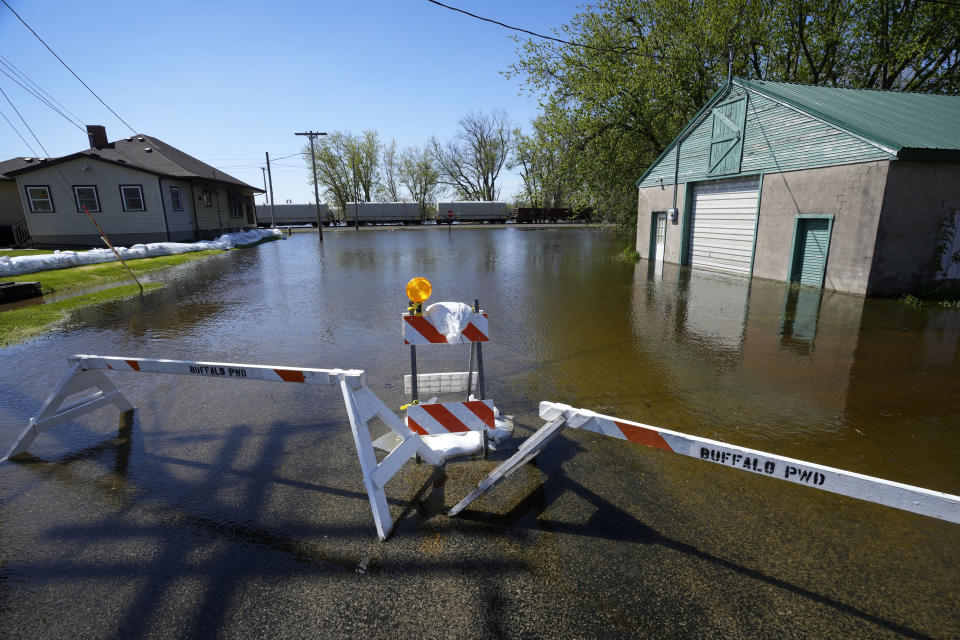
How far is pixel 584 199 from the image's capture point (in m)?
22.7

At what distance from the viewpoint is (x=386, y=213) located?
5666cm

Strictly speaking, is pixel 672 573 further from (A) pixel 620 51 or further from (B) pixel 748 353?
(A) pixel 620 51

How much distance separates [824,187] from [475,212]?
49823mm

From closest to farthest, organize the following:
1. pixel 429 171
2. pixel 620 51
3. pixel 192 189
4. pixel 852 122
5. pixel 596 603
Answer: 1. pixel 596 603
2. pixel 852 122
3. pixel 620 51
4. pixel 192 189
5. pixel 429 171

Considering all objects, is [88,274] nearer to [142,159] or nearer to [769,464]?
[142,159]

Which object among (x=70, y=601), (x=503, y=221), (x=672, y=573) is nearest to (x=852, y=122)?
(x=672, y=573)

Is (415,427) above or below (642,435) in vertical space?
below

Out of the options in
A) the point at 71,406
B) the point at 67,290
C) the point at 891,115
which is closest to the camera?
the point at 71,406

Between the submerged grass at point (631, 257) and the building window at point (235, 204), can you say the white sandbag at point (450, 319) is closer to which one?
the submerged grass at point (631, 257)

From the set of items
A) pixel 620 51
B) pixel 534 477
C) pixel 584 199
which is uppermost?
pixel 620 51

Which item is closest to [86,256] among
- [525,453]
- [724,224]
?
[525,453]

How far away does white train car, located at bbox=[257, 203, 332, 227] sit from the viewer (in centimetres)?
5447

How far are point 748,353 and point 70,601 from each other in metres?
7.73

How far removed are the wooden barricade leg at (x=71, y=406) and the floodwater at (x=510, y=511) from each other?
18 centimetres
